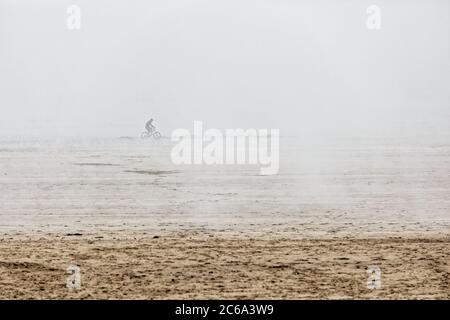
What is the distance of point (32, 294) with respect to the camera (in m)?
7.04

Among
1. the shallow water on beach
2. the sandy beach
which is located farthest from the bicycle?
the sandy beach

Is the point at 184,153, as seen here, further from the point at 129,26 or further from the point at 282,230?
the point at 282,230

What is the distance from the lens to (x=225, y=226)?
9992mm

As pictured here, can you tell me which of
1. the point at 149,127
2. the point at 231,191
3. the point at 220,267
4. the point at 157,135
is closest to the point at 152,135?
the point at 157,135

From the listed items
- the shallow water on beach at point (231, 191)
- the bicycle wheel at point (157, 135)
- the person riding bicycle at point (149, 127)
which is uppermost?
the person riding bicycle at point (149, 127)

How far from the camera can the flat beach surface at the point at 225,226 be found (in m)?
7.36

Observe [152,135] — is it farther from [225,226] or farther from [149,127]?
[225,226]

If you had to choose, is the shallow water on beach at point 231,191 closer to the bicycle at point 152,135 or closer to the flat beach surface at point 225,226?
the flat beach surface at point 225,226

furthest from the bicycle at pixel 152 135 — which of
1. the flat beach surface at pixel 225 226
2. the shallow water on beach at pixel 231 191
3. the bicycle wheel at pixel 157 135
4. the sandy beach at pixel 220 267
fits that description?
the sandy beach at pixel 220 267

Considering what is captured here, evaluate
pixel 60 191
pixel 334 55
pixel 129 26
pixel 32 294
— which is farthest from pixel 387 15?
pixel 32 294

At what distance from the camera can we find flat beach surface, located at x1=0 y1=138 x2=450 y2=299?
290 inches

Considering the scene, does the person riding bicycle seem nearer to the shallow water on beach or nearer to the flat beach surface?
the shallow water on beach

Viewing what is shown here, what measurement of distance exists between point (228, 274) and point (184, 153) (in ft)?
30.5
